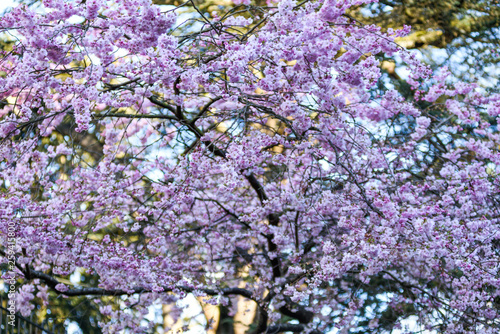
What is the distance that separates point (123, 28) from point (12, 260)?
6.93 ft

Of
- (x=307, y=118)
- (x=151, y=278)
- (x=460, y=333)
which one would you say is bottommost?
(x=460, y=333)

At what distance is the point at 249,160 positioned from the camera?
12.0 ft

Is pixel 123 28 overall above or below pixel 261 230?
above

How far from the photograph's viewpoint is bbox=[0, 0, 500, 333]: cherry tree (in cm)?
344

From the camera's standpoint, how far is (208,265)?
6.10m

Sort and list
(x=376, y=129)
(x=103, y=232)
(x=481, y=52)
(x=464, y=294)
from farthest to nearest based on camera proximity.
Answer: (x=481, y=52) < (x=103, y=232) < (x=376, y=129) < (x=464, y=294)

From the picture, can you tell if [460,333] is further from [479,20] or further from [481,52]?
[479,20]

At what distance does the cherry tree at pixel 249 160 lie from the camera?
11.3 ft

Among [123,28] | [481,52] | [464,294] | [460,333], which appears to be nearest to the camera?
[123,28]

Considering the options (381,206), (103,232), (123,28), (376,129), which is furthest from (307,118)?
(103,232)

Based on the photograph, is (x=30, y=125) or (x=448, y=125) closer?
(x=30, y=125)

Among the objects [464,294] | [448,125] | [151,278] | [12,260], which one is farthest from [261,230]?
[448,125]

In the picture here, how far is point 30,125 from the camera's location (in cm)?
403

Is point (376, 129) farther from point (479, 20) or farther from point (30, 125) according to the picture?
point (30, 125)
